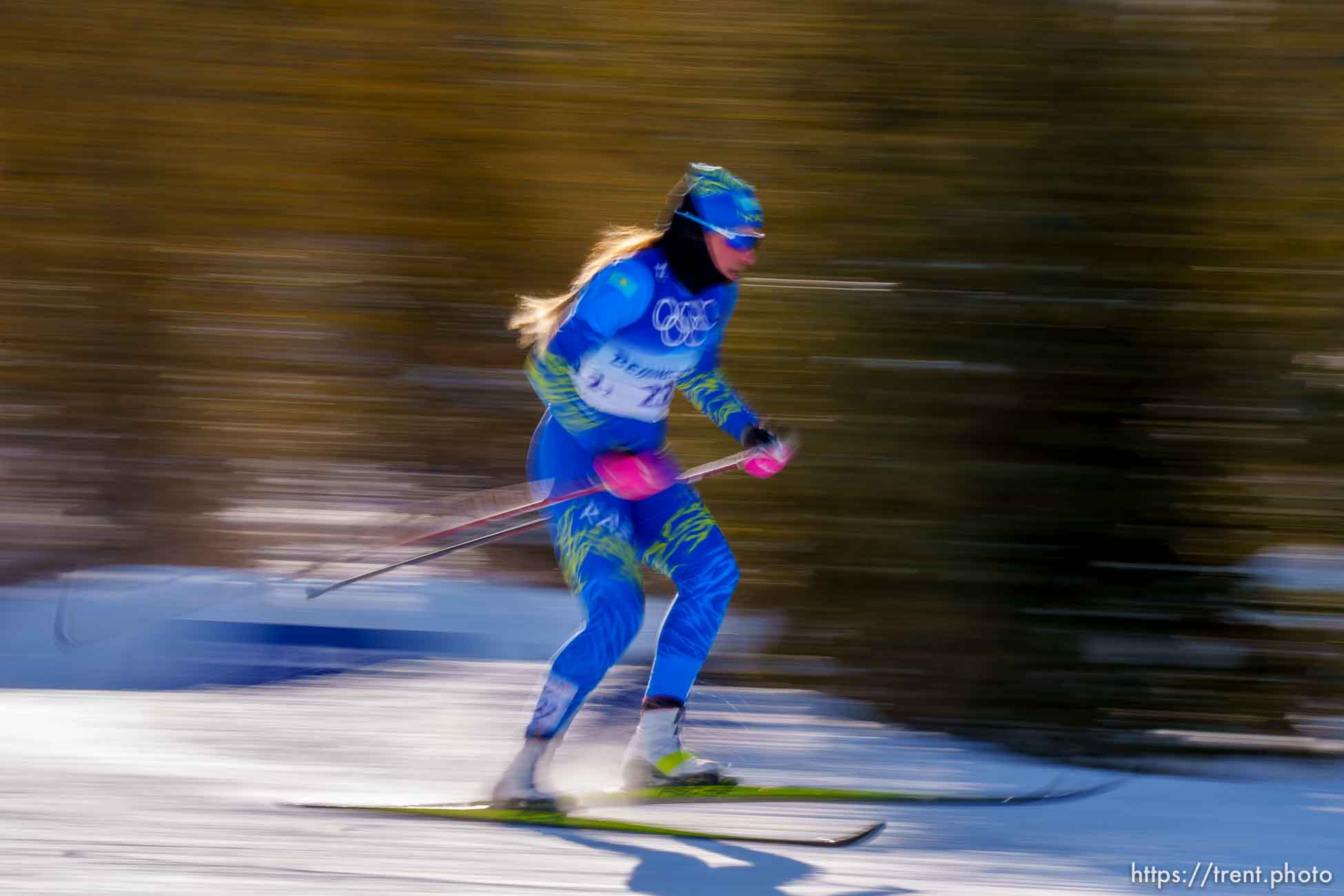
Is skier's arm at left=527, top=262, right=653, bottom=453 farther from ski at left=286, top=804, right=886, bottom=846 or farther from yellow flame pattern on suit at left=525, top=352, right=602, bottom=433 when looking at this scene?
ski at left=286, top=804, right=886, bottom=846

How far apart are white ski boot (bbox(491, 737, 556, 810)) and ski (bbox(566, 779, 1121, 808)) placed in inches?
3.1

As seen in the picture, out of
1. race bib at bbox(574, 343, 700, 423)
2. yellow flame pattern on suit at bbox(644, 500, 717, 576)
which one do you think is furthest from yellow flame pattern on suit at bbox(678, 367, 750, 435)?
yellow flame pattern on suit at bbox(644, 500, 717, 576)

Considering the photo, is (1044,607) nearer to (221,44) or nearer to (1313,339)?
(1313,339)

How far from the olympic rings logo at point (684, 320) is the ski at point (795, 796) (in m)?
1.12

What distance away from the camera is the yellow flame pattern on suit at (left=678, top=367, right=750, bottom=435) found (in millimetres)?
4113

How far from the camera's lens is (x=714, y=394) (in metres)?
4.12

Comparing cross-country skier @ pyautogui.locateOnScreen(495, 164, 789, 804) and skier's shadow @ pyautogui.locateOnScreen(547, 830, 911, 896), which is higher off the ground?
cross-country skier @ pyautogui.locateOnScreen(495, 164, 789, 804)

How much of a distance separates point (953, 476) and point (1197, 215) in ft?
3.36

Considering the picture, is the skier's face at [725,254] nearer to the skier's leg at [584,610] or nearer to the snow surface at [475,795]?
the skier's leg at [584,610]

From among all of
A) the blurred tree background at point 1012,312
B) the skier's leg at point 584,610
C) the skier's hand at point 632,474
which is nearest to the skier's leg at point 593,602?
the skier's leg at point 584,610

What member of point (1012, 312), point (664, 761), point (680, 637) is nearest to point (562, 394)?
point (680, 637)

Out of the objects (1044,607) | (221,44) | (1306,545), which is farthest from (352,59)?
(1306,545)

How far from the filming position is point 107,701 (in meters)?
5.18

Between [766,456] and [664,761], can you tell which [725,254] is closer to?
[766,456]
